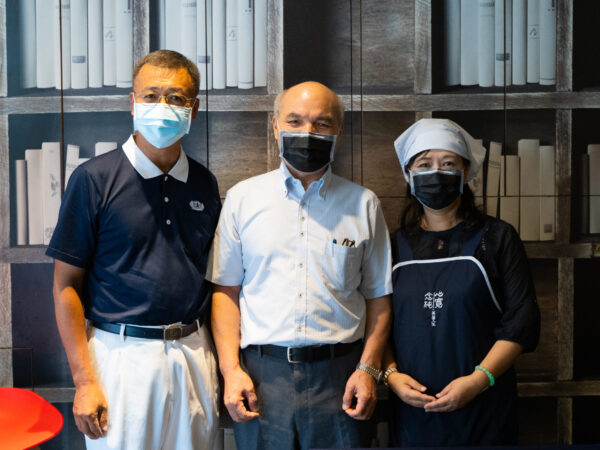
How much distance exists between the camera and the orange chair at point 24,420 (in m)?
1.46

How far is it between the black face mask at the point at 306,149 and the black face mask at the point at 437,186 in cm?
30

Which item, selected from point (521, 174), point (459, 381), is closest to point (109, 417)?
point (459, 381)

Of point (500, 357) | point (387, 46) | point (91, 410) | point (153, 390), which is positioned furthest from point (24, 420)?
point (387, 46)

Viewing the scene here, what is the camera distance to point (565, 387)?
2266 mm

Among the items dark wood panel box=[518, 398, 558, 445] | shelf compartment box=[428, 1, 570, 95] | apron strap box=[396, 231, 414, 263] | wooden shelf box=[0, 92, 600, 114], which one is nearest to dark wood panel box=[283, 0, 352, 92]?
wooden shelf box=[0, 92, 600, 114]

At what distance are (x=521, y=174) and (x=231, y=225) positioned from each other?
122cm

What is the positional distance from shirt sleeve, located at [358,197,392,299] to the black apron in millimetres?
70

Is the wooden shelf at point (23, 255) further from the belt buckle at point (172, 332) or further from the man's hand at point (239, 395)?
the man's hand at point (239, 395)

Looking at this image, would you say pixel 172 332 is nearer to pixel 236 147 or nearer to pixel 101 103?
pixel 236 147

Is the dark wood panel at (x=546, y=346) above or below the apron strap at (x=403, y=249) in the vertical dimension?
below

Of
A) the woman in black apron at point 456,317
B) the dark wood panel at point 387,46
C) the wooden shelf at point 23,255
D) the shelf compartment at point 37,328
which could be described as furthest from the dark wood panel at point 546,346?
the wooden shelf at point 23,255

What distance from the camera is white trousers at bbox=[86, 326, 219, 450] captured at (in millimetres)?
1653

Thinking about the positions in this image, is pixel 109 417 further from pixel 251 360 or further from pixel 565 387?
pixel 565 387

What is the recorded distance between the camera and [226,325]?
179 cm
